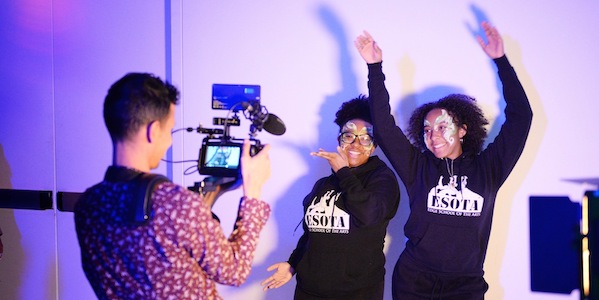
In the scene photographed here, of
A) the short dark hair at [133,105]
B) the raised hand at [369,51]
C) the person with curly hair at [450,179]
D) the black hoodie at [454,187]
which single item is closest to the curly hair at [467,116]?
the person with curly hair at [450,179]

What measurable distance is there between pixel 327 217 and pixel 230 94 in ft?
3.40

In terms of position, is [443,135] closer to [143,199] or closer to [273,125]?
[273,125]

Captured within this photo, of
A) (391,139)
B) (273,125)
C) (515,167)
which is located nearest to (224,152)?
(273,125)

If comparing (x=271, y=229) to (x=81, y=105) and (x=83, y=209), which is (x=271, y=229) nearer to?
(x=81, y=105)

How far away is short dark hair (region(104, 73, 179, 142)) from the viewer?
1.27 metres

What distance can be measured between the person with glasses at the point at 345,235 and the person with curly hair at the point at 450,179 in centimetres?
13

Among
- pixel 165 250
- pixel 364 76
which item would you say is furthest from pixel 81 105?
pixel 165 250

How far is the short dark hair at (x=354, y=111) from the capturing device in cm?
246

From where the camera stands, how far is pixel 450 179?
2.18 meters

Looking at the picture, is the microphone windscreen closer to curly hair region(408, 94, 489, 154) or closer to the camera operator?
the camera operator

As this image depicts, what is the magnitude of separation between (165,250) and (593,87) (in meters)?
2.32

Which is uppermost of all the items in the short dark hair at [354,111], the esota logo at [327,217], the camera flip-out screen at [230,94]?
the camera flip-out screen at [230,94]

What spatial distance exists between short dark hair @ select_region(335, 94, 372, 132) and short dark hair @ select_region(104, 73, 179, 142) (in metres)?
1.32

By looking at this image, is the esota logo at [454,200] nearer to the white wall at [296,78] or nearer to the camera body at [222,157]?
the white wall at [296,78]
